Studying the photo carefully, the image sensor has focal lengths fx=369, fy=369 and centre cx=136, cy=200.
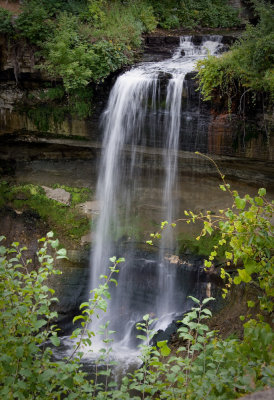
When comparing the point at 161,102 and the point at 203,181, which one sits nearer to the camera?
the point at 161,102

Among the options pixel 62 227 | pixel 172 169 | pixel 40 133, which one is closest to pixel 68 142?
pixel 40 133

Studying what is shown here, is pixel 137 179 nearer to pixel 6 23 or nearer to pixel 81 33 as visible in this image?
pixel 81 33

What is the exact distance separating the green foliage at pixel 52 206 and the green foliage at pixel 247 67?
4.31 meters

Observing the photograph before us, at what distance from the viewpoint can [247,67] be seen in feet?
22.9

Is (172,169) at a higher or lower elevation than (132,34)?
lower

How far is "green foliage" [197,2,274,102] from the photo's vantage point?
22.1ft

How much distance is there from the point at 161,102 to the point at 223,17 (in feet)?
25.3

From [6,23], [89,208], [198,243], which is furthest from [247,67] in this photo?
[6,23]

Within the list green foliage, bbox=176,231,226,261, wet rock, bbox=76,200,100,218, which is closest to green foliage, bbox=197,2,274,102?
green foliage, bbox=176,231,226,261

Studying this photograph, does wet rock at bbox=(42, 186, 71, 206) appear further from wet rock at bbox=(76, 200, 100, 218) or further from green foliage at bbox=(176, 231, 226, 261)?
green foliage at bbox=(176, 231, 226, 261)

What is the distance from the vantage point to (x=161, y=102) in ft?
26.0

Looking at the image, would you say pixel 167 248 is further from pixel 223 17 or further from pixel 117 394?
pixel 223 17

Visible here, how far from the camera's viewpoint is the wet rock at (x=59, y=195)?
31.8 ft

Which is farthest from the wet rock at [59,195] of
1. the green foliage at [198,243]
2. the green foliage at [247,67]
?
the green foliage at [247,67]
